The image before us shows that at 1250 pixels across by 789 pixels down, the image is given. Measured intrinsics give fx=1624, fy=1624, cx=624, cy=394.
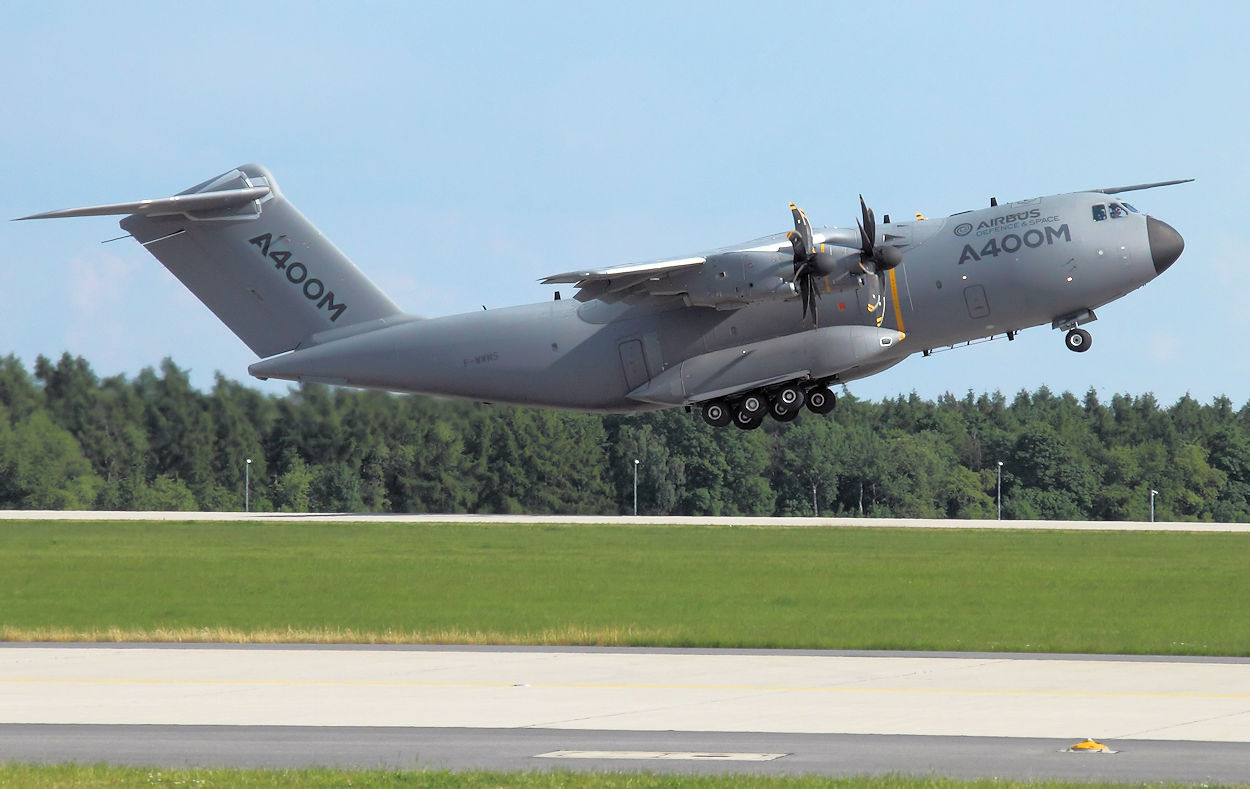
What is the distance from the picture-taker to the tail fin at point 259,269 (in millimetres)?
41875

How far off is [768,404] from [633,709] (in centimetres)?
1543

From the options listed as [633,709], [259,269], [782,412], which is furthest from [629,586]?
[633,709]

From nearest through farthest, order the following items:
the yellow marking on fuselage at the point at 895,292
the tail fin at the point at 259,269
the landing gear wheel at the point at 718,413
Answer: the yellow marking on fuselage at the point at 895,292
the landing gear wheel at the point at 718,413
the tail fin at the point at 259,269

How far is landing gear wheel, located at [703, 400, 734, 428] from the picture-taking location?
38.7 m

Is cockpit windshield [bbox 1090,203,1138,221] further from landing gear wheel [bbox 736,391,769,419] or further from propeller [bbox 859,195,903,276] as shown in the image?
landing gear wheel [bbox 736,391,769,419]

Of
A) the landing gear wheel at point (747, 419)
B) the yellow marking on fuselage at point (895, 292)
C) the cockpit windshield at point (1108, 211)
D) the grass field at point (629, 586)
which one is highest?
the cockpit windshield at point (1108, 211)

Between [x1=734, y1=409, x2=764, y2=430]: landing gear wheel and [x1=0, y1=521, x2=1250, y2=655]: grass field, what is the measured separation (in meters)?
4.90

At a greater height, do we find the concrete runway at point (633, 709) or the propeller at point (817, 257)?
the propeller at point (817, 257)

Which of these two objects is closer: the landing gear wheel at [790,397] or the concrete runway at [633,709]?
the concrete runway at [633,709]

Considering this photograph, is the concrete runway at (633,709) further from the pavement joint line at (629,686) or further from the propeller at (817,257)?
the propeller at (817,257)

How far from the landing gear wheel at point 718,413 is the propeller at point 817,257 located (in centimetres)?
364

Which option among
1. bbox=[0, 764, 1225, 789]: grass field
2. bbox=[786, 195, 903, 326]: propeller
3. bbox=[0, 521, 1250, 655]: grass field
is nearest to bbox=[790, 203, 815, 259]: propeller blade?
bbox=[786, 195, 903, 326]: propeller

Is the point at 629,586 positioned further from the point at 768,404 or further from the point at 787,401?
the point at 787,401

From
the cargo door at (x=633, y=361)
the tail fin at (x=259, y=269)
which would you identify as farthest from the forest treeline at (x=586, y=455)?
the cargo door at (x=633, y=361)
